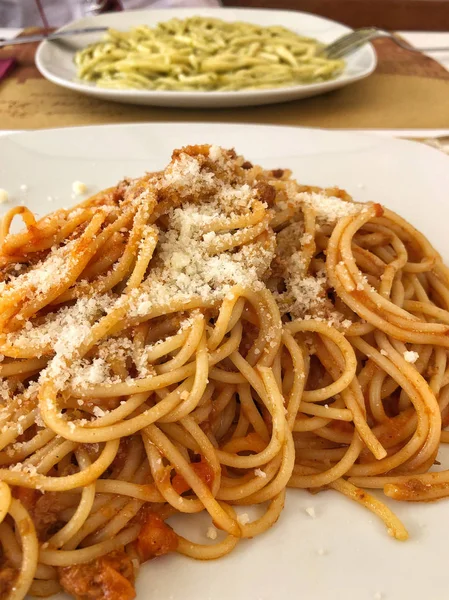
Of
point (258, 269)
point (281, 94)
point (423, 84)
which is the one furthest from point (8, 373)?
point (423, 84)

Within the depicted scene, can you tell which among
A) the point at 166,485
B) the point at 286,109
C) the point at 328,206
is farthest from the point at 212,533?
the point at 286,109

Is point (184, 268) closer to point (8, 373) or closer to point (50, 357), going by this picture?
point (50, 357)

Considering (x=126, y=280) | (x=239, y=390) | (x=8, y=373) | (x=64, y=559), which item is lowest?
(x=64, y=559)

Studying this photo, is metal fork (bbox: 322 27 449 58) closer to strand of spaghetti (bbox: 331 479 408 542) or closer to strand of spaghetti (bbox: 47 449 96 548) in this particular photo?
strand of spaghetti (bbox: 331 479 408 542)

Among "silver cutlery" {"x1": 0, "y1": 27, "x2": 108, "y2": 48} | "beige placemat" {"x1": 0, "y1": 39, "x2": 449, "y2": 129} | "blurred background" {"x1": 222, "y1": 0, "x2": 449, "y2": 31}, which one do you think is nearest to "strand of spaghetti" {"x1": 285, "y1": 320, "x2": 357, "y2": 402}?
"beige placemat" {"x1": 0, "y1": 39, "x2": 449, "y2": 129}

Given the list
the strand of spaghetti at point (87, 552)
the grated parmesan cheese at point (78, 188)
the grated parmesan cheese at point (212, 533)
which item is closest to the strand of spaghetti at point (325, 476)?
the grated parmesan cheese at point (212, 533)
